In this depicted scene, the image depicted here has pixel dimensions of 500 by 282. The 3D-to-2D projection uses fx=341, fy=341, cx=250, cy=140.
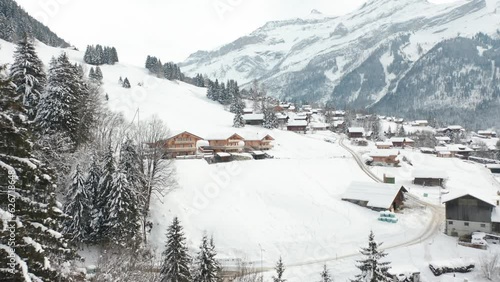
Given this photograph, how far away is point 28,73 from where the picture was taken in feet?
122

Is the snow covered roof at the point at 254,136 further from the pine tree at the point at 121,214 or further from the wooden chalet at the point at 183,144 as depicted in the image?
the pine tree at the point at 121,214

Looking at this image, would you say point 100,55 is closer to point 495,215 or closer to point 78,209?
point 78,209

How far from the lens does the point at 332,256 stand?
124ft

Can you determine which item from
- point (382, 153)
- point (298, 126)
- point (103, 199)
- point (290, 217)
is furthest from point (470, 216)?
point (298, 126)

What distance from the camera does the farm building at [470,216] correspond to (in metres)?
44.8

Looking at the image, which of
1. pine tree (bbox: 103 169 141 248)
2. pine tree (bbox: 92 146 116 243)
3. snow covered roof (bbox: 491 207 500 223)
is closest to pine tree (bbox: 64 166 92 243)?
pine tree (bbox: 92 146 116 243)

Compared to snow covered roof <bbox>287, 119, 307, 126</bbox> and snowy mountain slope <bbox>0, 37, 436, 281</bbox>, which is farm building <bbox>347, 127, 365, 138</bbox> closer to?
snow covered roof <bbox>287, 119, 307, 126</bbox>

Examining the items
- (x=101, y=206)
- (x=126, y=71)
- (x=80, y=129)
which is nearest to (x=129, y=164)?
(x=101, y=206)

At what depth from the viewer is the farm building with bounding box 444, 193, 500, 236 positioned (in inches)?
1766

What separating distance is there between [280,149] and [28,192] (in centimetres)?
7285

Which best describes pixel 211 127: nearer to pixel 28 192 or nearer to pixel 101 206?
pixel 101 206

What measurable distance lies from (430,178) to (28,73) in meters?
73.5

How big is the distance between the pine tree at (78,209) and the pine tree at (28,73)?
34.6 feet

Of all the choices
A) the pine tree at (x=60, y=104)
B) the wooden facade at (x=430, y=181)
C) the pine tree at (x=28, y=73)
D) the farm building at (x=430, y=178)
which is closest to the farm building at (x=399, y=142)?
the farm building at (x=430, y=178)
